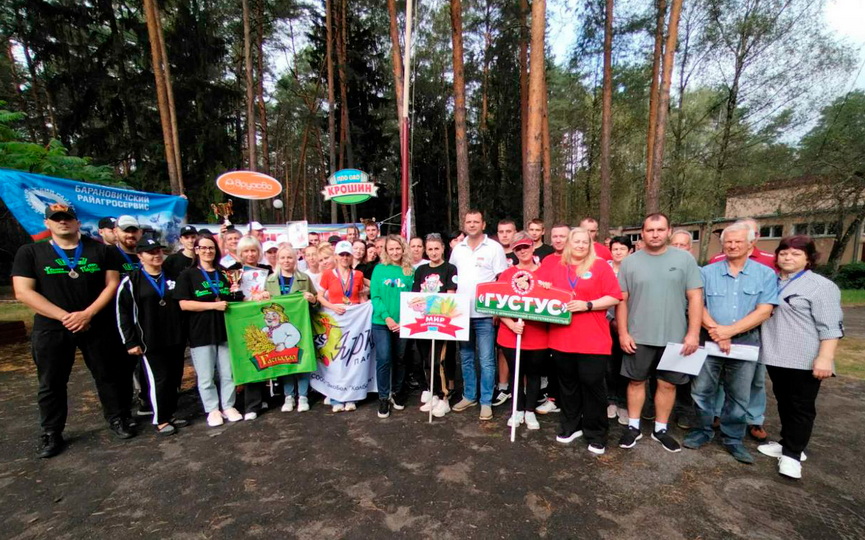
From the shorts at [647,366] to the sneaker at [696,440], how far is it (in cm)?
59

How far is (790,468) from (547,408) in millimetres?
2027

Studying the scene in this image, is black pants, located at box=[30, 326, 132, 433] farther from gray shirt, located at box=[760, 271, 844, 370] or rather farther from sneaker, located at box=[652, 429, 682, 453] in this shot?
gray shirt, located at box=[760, 271, 844, 370]

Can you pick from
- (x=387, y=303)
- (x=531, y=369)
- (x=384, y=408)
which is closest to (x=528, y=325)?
(x=531, y=369)

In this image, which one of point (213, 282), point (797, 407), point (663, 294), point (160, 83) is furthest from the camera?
point (160, 83)

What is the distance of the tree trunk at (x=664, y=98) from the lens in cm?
1090

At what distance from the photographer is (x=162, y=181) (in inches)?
576

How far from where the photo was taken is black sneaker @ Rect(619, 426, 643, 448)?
3.37 m

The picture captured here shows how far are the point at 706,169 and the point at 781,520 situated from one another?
21.8m

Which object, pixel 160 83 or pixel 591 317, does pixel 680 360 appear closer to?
pixel 591 317

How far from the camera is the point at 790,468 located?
2.91 metres

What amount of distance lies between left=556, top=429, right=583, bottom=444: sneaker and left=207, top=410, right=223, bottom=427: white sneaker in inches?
142

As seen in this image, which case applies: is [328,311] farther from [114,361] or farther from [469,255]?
[114,361]

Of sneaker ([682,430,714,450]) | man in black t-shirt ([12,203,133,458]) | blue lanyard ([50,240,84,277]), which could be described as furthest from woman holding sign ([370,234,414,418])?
sneaker ([682,430,714,450])

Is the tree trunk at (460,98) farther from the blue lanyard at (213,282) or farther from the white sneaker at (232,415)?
the white sneaker at (232,415)
